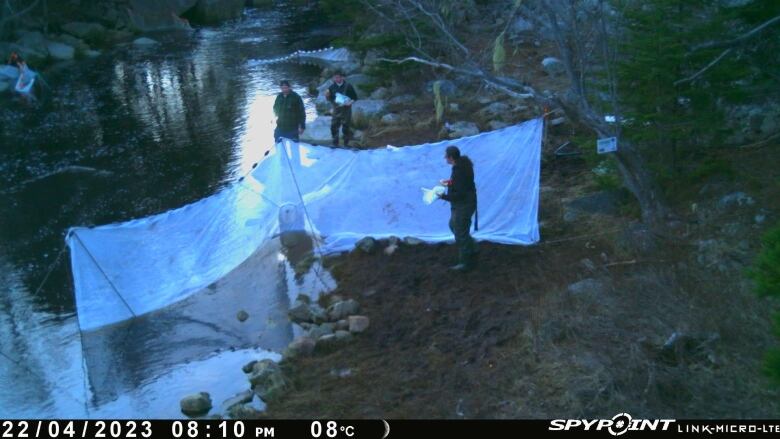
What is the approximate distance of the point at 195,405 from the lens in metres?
7.86

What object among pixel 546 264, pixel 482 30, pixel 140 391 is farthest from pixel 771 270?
pixel 482 30

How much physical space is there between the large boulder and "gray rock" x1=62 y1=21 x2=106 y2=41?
2.52 meters

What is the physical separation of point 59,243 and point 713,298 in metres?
9.53

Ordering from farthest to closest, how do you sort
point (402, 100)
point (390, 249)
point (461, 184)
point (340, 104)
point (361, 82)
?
point (361, 82), point (402, 100), point (340, 104), point (390, 249), point (461, 184)

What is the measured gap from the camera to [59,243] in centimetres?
1264

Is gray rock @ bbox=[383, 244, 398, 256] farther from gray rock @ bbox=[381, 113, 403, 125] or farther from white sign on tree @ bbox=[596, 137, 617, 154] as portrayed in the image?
gray rock @ bbox=[381, 113, 403, 125]

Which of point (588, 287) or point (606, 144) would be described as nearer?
point (588, 287)

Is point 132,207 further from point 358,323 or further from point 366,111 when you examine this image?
point 358,323

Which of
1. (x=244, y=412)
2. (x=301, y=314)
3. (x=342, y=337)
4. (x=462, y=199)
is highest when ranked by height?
(x=462, y=199)

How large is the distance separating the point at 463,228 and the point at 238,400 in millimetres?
3394

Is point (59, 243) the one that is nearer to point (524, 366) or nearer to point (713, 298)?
point (524, 366)

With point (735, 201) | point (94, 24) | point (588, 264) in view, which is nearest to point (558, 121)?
point (735, 201)

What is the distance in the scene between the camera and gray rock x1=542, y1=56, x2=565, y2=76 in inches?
768

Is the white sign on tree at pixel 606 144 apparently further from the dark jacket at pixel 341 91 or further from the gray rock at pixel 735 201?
the dark jacket at pixel 341 91
